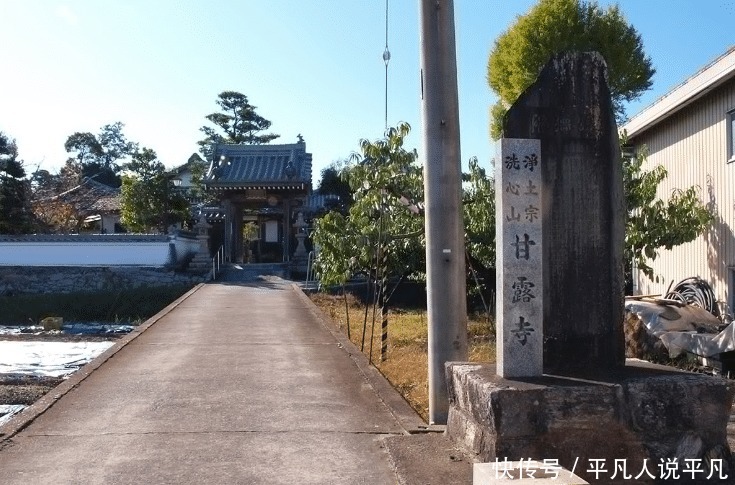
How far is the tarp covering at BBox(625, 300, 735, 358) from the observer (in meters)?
9.23

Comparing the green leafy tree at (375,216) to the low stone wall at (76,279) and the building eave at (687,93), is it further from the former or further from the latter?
the low stone wall at (76,279)

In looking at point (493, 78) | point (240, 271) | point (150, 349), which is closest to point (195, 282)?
point (240, 271)

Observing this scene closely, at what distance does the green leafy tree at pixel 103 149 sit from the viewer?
62500mm

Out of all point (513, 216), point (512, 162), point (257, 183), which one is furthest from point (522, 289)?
point (257, 183)

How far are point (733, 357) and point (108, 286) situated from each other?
22.1 m

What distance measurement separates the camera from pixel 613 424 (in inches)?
192

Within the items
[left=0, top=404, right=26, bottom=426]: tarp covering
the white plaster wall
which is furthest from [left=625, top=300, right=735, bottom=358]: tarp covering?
the white plaster wall

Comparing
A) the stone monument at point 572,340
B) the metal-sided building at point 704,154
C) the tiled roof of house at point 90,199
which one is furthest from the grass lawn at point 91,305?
the stone monument at point 572,340

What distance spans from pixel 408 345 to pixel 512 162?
821 cm

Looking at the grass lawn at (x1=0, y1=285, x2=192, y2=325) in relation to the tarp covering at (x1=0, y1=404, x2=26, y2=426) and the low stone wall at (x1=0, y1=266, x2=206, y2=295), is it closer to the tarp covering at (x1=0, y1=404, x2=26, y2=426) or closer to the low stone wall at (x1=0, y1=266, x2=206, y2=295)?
the low stone wall at (x1=0, y1=266, x2=206, y2=295)

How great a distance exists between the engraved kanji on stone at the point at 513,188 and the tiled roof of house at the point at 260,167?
25940 mm

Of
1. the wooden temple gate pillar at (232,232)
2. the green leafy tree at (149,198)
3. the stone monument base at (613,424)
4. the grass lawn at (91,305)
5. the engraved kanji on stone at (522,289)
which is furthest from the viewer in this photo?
the green leafy tree at (149,198)

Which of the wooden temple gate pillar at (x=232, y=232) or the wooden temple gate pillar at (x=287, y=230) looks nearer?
the wooden temple gate pillar at (x=287, y=230)

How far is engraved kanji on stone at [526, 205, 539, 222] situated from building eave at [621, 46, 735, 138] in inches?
271
